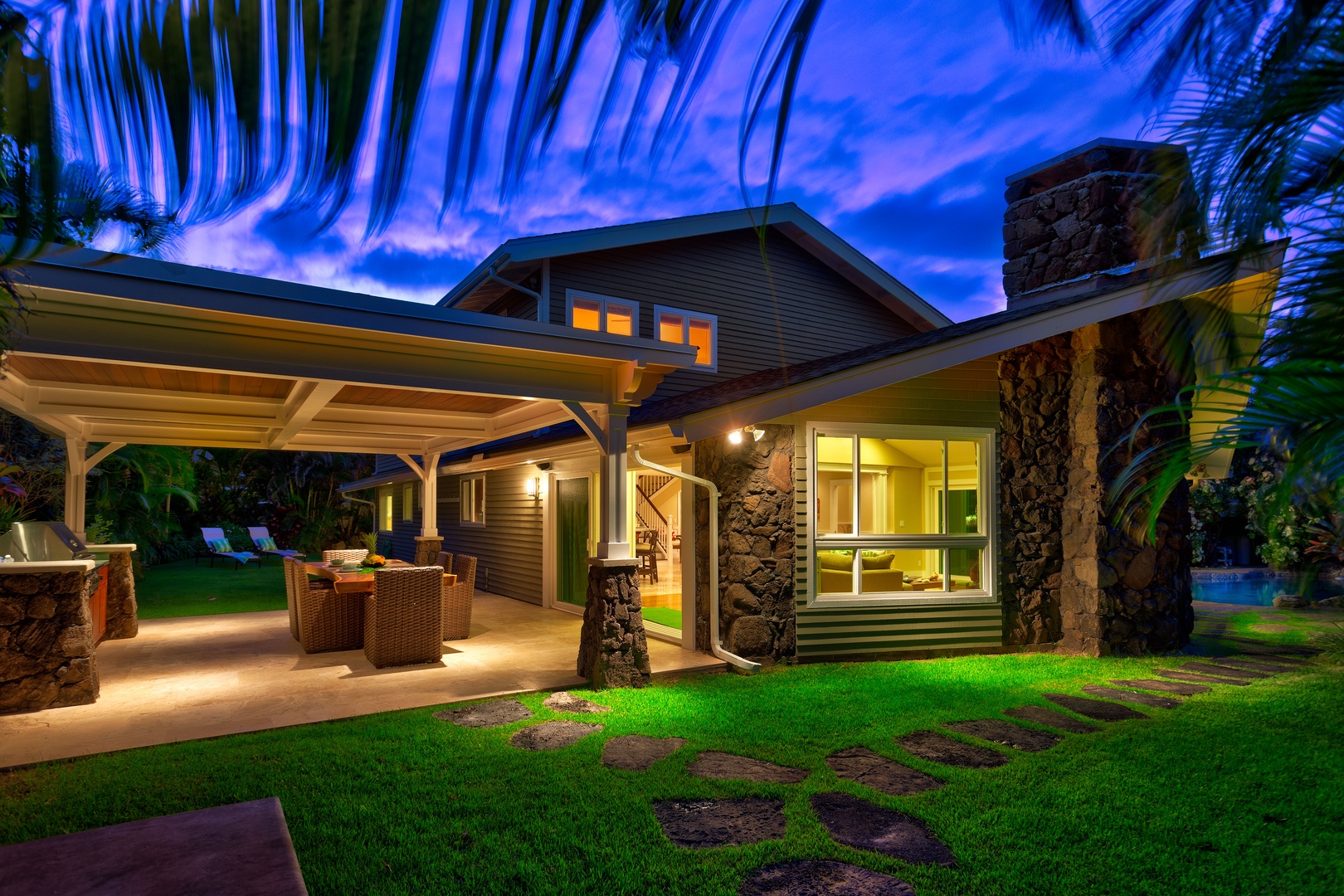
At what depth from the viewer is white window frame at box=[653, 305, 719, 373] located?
37.1 feet

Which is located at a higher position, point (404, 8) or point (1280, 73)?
point (1280, 73)

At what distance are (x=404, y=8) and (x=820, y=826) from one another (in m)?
3.96

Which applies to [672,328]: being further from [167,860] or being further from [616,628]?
[167,860]

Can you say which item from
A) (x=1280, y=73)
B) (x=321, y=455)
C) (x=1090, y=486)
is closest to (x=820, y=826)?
(x=1280, y=73)

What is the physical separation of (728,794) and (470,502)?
38.9 feet

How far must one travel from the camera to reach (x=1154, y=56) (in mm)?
888

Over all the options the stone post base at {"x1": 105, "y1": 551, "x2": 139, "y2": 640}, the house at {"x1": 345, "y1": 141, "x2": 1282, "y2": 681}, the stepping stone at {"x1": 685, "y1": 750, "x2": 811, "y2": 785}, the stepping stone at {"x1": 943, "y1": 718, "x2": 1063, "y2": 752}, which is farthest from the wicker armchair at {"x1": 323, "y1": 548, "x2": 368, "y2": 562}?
the stepping stone at {"x1": 943, "y1": 718, "x2": 1063, "y2": 752}

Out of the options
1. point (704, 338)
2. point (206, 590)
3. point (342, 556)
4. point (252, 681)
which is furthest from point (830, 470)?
point (206, 590)

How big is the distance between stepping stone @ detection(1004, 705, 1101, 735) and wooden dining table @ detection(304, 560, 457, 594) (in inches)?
218

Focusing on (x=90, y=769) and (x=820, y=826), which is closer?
(x=820, y=826)

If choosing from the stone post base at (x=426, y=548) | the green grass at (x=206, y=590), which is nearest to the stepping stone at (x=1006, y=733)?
the stone post base at (x=426, y=548)

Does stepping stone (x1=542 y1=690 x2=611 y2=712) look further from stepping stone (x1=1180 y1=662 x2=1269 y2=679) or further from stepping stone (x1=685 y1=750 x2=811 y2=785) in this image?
stepping stone (x1=1180 y1=662 x2=1269 y2=679)

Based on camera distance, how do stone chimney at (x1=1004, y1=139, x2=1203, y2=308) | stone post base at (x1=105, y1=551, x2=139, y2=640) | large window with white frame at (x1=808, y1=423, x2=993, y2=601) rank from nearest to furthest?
large window with white frame at (x1=808, y1=423, x2=993, y2=601)
stone chimney at (x1=1004, y1=139, x2=1203, y2=308)
stone post base at (x1=105, y1=551, x2=139, y2=640)

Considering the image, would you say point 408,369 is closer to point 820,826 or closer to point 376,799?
point 376,799
